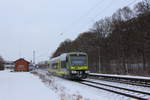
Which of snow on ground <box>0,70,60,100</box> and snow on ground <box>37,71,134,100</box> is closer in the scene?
snow on ground <box>0,70,60,100</box>

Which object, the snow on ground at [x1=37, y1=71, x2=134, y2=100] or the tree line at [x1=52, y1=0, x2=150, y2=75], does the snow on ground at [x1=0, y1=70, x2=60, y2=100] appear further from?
the tree line at [x1=52, y1=0, x2=150, y2=75]

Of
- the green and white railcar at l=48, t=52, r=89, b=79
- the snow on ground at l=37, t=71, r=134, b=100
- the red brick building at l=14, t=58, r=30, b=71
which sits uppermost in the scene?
the red brick building at l=14, t=58, r=30, b=71

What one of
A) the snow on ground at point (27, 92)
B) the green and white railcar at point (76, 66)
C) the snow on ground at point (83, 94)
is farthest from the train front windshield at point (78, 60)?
the snow on ground at point (83, 94)

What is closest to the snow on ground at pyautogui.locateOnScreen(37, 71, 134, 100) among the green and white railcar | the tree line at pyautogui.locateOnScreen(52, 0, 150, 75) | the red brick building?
the green and white railcar

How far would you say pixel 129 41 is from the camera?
52594 millimetres

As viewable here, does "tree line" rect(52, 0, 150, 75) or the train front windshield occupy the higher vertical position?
"tree line" rect(52, 0, 150, 75)

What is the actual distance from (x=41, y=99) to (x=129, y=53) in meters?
41.4

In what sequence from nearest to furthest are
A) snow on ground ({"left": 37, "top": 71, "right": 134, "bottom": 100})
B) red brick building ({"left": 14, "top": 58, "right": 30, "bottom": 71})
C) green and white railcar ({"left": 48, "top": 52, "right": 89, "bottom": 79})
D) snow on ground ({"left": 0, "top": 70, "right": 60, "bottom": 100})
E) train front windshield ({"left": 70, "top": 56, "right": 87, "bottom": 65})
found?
snow on ground ({"left": 0, "top": 70, "right": 60, "bottom": 100})
snow on ground ({"left": 37, "top": 71, "right": 134, "bottom": 100})
green and white railcar ({"left": 48, "top": 52, "right": 89, "bottom": 79})
train front windshield ({"left": 70, "top": 56, "right": 87, "bottom": 65})
red brick building ({"left": 14, "top": 58, "right": 30, "bottom": 71})

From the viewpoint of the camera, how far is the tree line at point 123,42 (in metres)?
46.6

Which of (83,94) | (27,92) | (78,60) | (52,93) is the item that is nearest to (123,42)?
(78,60)

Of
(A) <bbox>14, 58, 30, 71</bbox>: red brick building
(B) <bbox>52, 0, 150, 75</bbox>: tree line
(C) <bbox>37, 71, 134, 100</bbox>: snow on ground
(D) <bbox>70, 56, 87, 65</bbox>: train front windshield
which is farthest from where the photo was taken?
(A) <bbox>14, 58, 30, 71</bbox>: red brick building

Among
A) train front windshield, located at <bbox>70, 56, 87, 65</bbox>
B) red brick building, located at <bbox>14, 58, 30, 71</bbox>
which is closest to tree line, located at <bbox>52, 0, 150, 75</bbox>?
train front windshield, located at <bbox>70, 56, 87, 65</bbox>

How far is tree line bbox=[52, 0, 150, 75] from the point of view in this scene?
46.6m

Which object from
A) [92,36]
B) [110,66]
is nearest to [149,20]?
[110,66]
